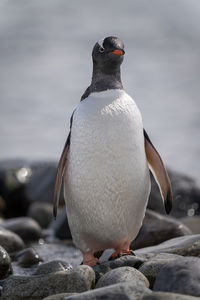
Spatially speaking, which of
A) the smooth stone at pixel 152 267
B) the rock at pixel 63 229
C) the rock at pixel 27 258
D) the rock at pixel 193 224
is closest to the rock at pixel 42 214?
the rock at pixel 63 229

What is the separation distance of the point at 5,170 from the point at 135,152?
8.67 m

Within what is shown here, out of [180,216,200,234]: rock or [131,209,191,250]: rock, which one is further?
[180,216,200,234]: rock

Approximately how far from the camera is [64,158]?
6574 mm

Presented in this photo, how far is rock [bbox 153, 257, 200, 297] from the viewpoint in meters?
4.65

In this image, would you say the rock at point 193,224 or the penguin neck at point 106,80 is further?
the rock at point 193,224

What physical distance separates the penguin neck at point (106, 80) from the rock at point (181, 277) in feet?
6.83

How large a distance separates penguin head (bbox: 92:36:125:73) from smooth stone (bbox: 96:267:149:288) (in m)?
2.13

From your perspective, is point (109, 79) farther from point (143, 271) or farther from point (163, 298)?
point (163, 298)

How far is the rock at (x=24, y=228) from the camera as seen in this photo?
10.1 m

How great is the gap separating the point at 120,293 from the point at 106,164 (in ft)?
6.29

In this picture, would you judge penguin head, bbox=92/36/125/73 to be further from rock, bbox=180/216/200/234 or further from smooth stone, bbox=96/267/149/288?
rock, bbox=180/216/200/234

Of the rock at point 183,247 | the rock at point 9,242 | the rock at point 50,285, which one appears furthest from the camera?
the rock at point 9,242

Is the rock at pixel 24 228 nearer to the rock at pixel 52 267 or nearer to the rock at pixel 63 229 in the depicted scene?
the rock at pixel 63 229

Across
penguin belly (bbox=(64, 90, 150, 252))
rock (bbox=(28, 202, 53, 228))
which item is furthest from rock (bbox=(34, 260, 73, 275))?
rock (bbox=(28, 202, 53, 228))
